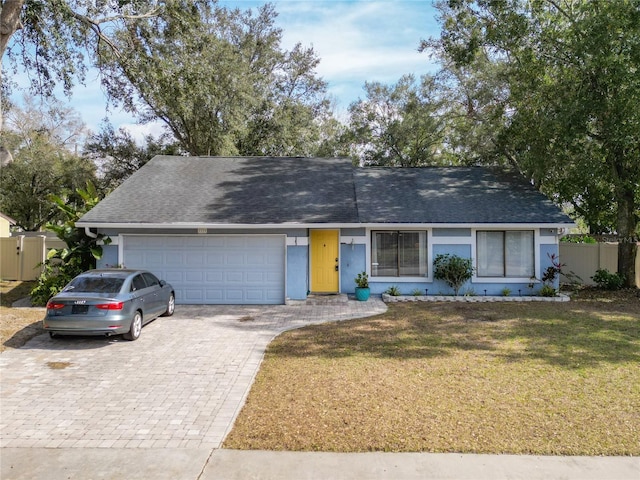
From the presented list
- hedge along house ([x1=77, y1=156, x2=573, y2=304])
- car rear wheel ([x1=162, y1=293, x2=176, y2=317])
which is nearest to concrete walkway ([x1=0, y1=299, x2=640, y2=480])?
car rear wheel ([x1=162, y1=293, x2=176, y2=317])

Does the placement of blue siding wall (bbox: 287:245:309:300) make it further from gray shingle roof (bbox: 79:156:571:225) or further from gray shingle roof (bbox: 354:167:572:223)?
gray shingle roof (bbox: 354:167:572:223)

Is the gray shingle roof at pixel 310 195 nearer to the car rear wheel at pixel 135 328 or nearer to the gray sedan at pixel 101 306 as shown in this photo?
the gray sedan at pixel 101 306

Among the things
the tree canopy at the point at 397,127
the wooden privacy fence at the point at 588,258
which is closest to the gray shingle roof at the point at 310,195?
the wooden privacy fence at the point at 588,258

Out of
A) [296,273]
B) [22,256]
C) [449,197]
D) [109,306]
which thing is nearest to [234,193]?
[296,273]

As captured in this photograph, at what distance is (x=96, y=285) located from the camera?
9438 millimetres

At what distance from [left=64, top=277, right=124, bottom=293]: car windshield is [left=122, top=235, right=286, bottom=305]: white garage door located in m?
4.17

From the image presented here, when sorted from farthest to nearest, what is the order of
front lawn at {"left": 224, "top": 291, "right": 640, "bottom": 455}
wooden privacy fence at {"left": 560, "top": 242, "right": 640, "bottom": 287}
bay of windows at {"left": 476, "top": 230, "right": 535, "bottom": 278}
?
wooden privacy fence at {"left": 560, "top": 242, "right": 640, "bottom": 287} < bay of windows at {"left": 476, "top": 230, "right": 535, "bottom": 278} < front lawn at {"left": 224, "top": 291, "right": 640, "bottom": 455}

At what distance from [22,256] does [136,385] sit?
14.0 metres

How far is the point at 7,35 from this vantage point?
10680mm

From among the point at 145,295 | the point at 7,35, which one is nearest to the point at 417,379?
the point at 145,295

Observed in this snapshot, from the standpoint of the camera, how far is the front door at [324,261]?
15266 mm

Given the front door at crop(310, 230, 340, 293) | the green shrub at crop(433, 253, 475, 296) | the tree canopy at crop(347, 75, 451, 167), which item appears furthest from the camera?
the tree canopy at crop(347, 75, 451, 167)

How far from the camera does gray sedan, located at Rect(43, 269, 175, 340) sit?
28.7ft

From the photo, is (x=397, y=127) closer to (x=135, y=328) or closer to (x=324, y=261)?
(x=324, y=261)
